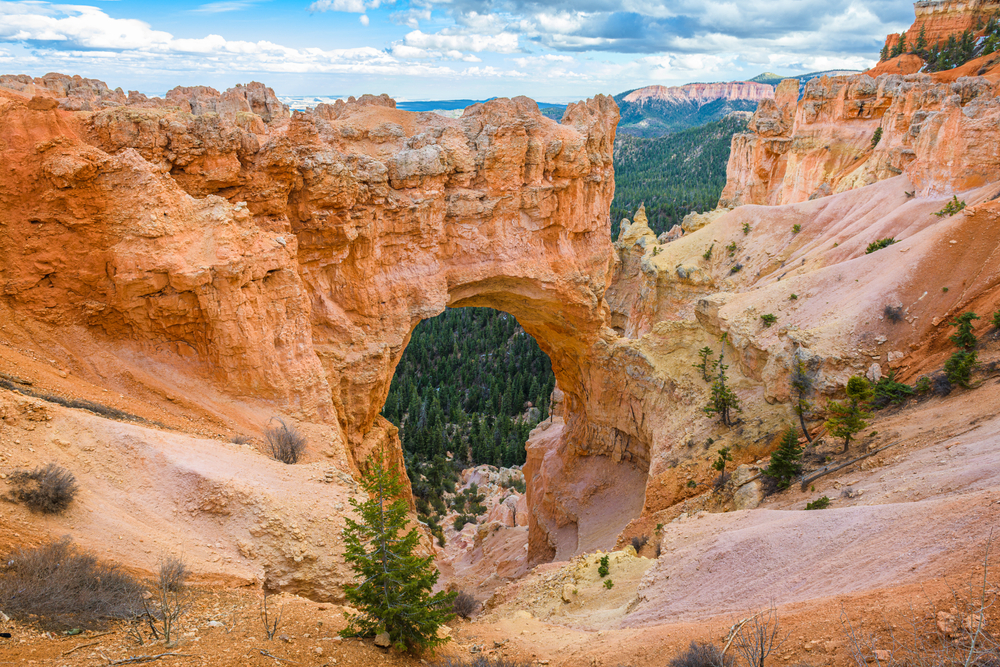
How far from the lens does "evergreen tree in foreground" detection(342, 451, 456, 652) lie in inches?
334

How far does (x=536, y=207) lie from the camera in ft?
78.9

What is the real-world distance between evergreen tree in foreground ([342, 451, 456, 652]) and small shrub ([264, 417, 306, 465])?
19.1 ft

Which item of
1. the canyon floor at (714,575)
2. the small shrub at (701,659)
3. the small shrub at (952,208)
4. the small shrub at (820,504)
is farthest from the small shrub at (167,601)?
the small shrub at (952,208)

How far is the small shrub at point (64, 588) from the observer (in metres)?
7.27

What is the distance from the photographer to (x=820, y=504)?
1397cm

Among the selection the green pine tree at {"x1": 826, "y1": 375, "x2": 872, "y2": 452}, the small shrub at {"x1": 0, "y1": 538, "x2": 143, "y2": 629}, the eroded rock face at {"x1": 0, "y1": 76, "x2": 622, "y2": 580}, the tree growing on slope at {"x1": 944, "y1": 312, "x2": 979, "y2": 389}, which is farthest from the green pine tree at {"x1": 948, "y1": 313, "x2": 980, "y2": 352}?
the small shrub at {"x1": 0, "y1": 538, "x2": 143, "y2": 629}

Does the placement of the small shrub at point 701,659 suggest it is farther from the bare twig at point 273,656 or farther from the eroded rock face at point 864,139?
the eroded rock face at point 864,139

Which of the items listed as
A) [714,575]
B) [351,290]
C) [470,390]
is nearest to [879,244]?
[714,575]

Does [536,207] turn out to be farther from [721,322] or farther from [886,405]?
[886,405]

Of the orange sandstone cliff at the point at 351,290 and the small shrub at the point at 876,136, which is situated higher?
the small shrub at the point at 876,136

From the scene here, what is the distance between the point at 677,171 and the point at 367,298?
415ft

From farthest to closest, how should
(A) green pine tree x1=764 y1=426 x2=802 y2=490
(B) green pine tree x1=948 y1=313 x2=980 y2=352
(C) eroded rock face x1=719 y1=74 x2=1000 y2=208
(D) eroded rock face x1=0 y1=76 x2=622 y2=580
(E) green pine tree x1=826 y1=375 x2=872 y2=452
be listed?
1. (C) eroded rock face x1=719 y1=74 x2=1000 y2=208
2. (B) green pine tree x1=948 y1=313 x2=980 y2=352
3. (A) green pine tree x1=764 y1=426 x2=802 y2=490
4. (E) green pine tree x1=826 y1=375 x2=872 y2=452
5. (D) eroded rock face x1=0 y1=76 x2=622 y2=580

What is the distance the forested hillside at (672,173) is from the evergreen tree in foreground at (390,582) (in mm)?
76191

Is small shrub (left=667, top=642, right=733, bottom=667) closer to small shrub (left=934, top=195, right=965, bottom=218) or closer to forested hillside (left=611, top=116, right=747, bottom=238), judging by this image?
small shrub (left=934, top=195, right=965, bottom=218)
